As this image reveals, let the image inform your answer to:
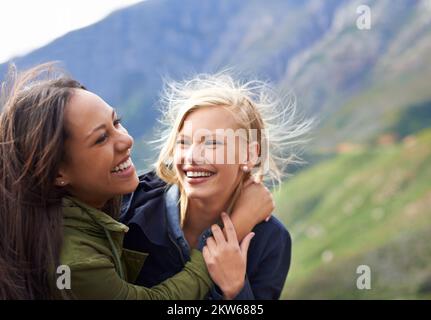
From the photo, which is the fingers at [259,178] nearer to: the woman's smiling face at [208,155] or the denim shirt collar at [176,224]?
the woman's smiling face at [208,155]

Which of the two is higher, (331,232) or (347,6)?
(347,6)

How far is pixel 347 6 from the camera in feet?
325

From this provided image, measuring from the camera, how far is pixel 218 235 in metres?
2.65

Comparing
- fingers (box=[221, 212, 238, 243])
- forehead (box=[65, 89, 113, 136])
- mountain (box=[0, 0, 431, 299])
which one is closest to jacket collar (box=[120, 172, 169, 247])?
fingers (box=[221, 212, 238, 243])

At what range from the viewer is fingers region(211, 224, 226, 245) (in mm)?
2627

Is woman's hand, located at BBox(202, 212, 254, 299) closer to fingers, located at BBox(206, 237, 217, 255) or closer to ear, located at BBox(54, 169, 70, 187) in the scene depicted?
fingers, located at BBox(206, 237, 217, 255)

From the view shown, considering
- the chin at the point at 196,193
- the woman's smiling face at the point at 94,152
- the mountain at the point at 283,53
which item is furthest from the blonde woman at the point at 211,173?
the mountain at the point at 283,53

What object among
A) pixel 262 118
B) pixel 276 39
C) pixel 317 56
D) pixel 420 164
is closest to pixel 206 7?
pixel 276 39

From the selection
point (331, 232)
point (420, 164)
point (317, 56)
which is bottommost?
point (331, 232)

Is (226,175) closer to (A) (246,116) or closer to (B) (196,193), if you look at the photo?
(B) (196,193)

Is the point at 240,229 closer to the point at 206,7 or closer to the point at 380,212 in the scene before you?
the point at 380,212

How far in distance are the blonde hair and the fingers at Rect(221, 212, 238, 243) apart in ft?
0.48

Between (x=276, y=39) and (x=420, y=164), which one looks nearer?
(x=420, y=164)
